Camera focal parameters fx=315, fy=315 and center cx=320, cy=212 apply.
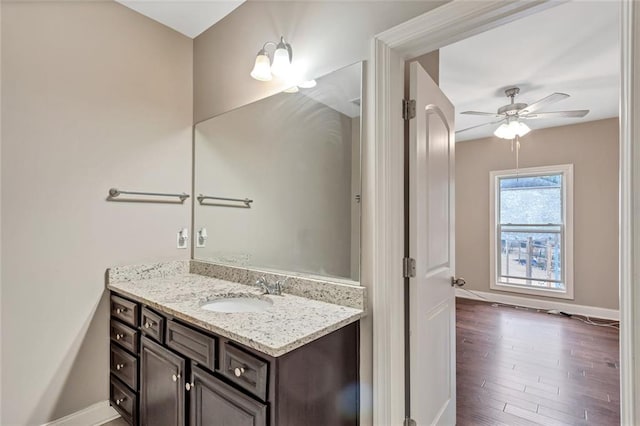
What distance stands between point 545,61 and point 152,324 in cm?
334

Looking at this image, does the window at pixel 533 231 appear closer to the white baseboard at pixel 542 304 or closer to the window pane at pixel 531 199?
the window pane at pixel 531 199

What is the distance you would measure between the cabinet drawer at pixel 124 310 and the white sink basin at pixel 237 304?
46cm

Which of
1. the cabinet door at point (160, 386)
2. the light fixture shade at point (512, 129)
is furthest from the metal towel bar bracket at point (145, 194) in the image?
the light fixture shade at point (512, 129)

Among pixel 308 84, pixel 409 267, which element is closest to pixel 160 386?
pixel 409 267

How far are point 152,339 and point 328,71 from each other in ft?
5.47

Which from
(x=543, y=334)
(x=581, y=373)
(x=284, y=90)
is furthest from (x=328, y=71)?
(x=543, y=334)

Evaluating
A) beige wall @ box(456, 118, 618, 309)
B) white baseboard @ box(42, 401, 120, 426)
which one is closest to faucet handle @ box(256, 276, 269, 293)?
white baseboard @ box(42, 401, 120, 426)

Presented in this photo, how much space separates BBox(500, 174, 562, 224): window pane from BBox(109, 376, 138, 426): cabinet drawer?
501cm

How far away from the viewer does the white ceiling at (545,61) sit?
2.03m

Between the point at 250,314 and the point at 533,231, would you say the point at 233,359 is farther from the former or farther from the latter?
the point at 533,231

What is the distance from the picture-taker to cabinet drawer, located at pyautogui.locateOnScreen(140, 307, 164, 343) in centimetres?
156

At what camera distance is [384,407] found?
1421mm

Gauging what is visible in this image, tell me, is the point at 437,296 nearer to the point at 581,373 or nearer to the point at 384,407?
the point at 384,407

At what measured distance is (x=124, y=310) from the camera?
1.87 m
